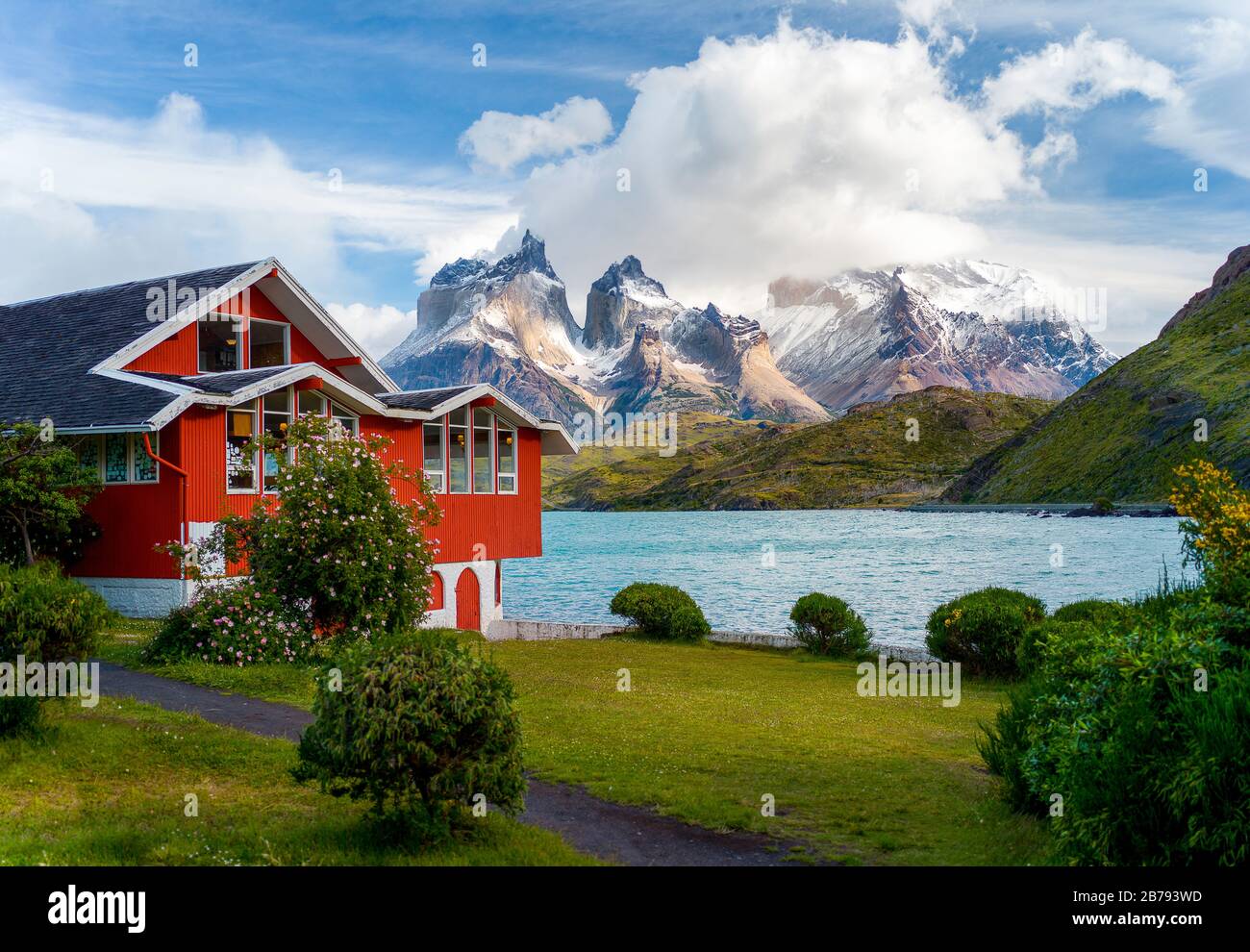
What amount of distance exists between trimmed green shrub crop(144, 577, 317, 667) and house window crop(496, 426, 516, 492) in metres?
16.8

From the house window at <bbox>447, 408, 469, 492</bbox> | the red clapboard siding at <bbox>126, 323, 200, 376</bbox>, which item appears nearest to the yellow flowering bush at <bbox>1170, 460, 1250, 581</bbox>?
the house window at <bbox>447, 408, 469, 492</bbox>

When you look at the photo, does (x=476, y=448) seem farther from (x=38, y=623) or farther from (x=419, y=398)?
(x=38, y=623)

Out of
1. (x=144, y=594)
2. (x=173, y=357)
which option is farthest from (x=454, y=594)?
(x=173, y=357)

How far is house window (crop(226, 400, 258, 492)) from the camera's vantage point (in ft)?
97.9

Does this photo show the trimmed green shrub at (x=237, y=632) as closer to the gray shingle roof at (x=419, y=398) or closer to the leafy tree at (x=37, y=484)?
the leafy tree at (x=37, y=484)

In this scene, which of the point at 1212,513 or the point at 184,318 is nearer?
the point at 1212,513

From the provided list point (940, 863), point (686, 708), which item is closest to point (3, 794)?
point (940, 863)

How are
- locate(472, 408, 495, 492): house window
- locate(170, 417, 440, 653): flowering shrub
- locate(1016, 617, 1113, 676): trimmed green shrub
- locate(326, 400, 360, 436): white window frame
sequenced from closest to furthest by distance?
locate(1016, 617, 1113, 676): trimmed green shrub → locate(170, 417, 440, 653): flowering shrub → locate(326, 400, 360, 436): white window frame → locate(472, 408, 495, 492): house window

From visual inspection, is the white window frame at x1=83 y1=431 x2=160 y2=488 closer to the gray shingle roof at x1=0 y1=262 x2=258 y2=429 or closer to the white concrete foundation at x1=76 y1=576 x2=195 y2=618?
the gray shingle roof at x1=0 y1=262 x2=258 y2=429

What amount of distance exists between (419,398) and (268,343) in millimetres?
5546

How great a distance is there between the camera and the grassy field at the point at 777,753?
11867 mm

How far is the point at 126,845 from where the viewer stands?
1010cm

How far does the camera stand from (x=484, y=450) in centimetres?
3969
